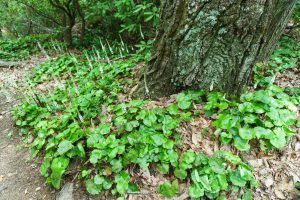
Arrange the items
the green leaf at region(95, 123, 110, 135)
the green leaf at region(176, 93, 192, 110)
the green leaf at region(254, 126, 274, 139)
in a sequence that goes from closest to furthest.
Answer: the green leaf at region(254, 126, 274, 139) → the green leaf at region(95, 123, 110, 135) → the green leaf at region(176, 93, 192, 110)

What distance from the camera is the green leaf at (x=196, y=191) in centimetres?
188

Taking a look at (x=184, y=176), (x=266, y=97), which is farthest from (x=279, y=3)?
(x=184, y=176)

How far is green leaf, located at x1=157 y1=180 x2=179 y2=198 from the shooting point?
196cm

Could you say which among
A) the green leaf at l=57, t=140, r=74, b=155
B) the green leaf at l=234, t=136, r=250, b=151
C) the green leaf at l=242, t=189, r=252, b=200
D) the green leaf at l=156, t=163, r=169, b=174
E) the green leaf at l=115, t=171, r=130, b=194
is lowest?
the green leaf at l=242, t=189, r=252, b=200

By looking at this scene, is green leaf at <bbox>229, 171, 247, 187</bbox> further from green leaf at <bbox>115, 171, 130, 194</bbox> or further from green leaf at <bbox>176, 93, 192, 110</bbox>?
green leaf at <bbox>115, 171, 130, 194</bbox>

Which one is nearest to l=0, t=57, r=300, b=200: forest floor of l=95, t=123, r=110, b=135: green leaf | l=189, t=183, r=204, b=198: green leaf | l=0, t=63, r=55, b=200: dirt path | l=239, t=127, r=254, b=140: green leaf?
l=0, t=63, r=55, b=200: dirt path

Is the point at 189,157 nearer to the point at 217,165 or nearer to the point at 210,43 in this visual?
the point at 217,165

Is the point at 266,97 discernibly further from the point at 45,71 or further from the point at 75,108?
the point at 45,71

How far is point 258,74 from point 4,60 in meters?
6.30

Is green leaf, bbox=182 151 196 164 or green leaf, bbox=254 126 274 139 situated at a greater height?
green leaf, bbox=254 126 274 139

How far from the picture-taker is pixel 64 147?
2160 mm

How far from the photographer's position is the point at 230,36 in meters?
2.11

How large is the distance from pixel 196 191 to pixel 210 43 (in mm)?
1385

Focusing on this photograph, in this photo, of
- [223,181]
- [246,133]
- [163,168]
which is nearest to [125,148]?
[163,168]
